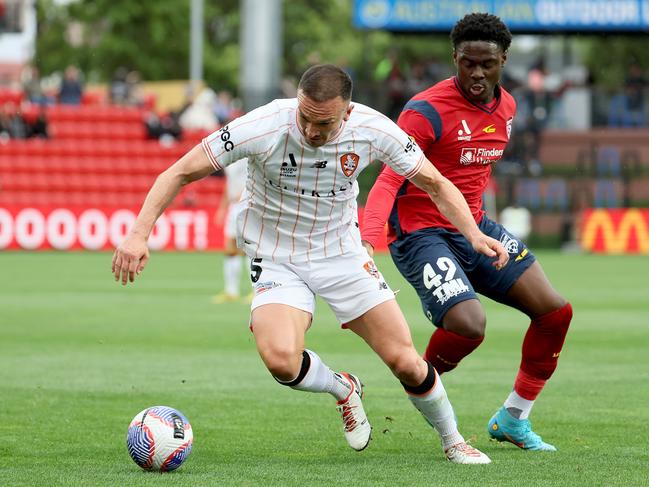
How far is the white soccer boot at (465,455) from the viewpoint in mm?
7168

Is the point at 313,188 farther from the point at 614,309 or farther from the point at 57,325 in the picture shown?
the point at 614,309

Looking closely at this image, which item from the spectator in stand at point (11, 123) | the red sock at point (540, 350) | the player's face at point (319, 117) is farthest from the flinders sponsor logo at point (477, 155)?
the spectator in stand at point (11, 123)

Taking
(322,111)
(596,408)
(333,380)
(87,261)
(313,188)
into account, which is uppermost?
(322,111)

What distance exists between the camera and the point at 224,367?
38.2ft

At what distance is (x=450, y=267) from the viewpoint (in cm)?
768

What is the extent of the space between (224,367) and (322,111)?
5351 mm

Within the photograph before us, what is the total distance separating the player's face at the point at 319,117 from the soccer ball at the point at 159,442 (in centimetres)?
161

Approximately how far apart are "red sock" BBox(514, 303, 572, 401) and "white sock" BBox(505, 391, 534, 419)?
0.03 meters

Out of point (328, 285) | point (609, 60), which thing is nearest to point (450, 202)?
point (328, 285)

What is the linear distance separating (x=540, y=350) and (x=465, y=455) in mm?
1030

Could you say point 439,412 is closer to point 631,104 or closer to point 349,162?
point 349,162

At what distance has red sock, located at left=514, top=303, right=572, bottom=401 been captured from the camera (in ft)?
25.7

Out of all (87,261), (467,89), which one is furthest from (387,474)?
(87,261)

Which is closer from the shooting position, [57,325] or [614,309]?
[57,325]
